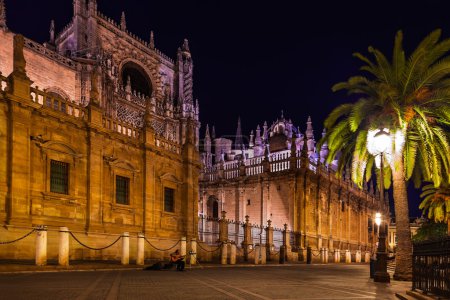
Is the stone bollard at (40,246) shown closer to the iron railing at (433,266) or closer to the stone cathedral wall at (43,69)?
the iron railing at (433,266)

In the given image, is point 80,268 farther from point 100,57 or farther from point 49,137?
point 100,57

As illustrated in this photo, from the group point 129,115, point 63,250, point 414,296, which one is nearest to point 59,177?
point 63,250

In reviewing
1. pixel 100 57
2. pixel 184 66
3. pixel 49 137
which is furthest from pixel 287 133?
pixel 49 137

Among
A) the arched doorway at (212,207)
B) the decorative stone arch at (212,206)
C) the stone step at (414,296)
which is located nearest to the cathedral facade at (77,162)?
the stone step at (414,296)

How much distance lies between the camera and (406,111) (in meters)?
16.6

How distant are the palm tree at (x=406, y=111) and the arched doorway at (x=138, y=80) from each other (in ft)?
131

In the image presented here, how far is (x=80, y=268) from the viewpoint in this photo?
1579 centimetres

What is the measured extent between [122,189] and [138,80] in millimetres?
35277

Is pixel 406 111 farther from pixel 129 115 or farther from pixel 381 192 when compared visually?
pixel 129 115

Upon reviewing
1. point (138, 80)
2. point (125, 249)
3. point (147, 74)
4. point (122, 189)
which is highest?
point (147, 74)

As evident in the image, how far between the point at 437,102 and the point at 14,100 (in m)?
17.1

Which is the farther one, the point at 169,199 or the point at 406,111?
the point at 169,199

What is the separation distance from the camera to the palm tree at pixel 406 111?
16.0 meters

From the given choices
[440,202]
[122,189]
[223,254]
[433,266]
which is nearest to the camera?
[433,266]
